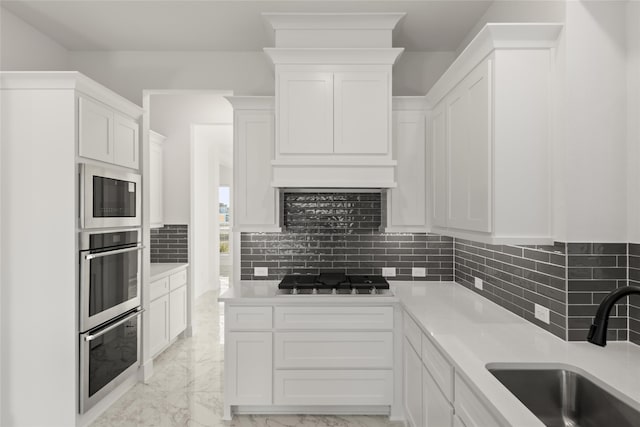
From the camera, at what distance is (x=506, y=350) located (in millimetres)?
1707

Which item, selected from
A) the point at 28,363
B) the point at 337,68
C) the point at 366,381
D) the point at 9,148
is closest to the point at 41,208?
the point at 9,148

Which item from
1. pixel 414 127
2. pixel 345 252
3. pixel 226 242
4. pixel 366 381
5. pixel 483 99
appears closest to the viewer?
pixel 483 99

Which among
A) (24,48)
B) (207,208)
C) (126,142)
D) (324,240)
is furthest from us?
(207,208)

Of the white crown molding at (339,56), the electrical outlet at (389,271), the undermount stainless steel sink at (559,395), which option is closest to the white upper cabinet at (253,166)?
the white crown molding at (339,56)

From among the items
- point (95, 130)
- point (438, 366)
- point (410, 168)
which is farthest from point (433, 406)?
point (95, 130)

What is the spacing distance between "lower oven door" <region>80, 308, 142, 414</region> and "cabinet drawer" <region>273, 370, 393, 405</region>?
125 centimetres

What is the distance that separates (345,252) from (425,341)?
1334 mm

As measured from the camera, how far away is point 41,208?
2514 millimetres

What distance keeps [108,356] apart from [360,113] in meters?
2.56

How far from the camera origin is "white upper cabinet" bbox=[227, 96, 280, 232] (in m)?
3.07

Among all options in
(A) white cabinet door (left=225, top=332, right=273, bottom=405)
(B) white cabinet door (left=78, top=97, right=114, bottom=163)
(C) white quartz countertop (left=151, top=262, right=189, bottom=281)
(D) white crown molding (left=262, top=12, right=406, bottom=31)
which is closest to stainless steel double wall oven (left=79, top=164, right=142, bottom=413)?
(B) white cabinet door (left=78, top=97, right=114, bottom=163)

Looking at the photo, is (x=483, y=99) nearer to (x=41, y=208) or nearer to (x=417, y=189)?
(x=417, y=189)

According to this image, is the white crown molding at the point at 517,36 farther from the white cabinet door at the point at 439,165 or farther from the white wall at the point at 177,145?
the white wall at the point at 177,145

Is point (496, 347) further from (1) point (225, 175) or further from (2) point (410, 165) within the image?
(1) point (225, 175)
